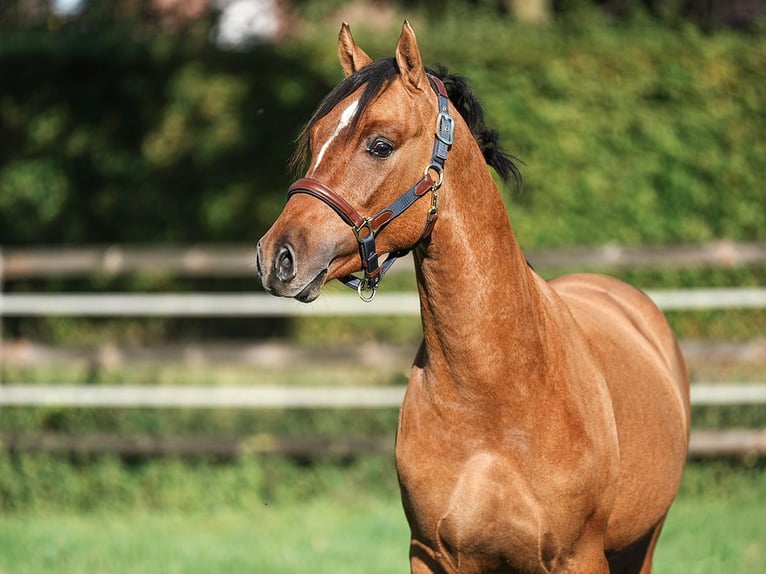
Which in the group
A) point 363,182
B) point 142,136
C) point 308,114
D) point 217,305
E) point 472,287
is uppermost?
point 363,182

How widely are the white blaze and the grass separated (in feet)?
10.9

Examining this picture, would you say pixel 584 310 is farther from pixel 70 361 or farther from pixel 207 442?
pixel 70 361

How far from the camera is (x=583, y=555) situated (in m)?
3.22

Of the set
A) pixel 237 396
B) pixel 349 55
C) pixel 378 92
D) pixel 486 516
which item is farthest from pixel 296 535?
pixel 378 92

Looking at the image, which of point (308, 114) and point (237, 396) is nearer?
point (237, 396)

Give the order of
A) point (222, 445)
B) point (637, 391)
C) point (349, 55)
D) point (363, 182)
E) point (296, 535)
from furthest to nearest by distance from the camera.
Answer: point (222, 445) → point (296, 535) → point (637, 391) → point (349, 55) → point (363, 182)

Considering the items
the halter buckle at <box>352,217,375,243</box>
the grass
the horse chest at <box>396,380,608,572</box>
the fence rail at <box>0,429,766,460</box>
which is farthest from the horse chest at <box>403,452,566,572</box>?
the fence rail at <box>0,429,766,460</box>

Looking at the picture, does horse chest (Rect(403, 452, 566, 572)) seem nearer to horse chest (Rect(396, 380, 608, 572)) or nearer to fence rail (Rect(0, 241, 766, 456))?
horse chest (Rect(396, 380, 608, 572))

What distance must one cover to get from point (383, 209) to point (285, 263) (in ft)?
1.09

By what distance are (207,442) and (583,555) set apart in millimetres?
4675

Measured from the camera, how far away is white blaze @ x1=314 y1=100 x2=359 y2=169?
115 inches

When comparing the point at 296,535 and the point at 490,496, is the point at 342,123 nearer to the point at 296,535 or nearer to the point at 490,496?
the point at 490,496

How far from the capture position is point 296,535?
655 cm

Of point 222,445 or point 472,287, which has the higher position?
point 472,287
